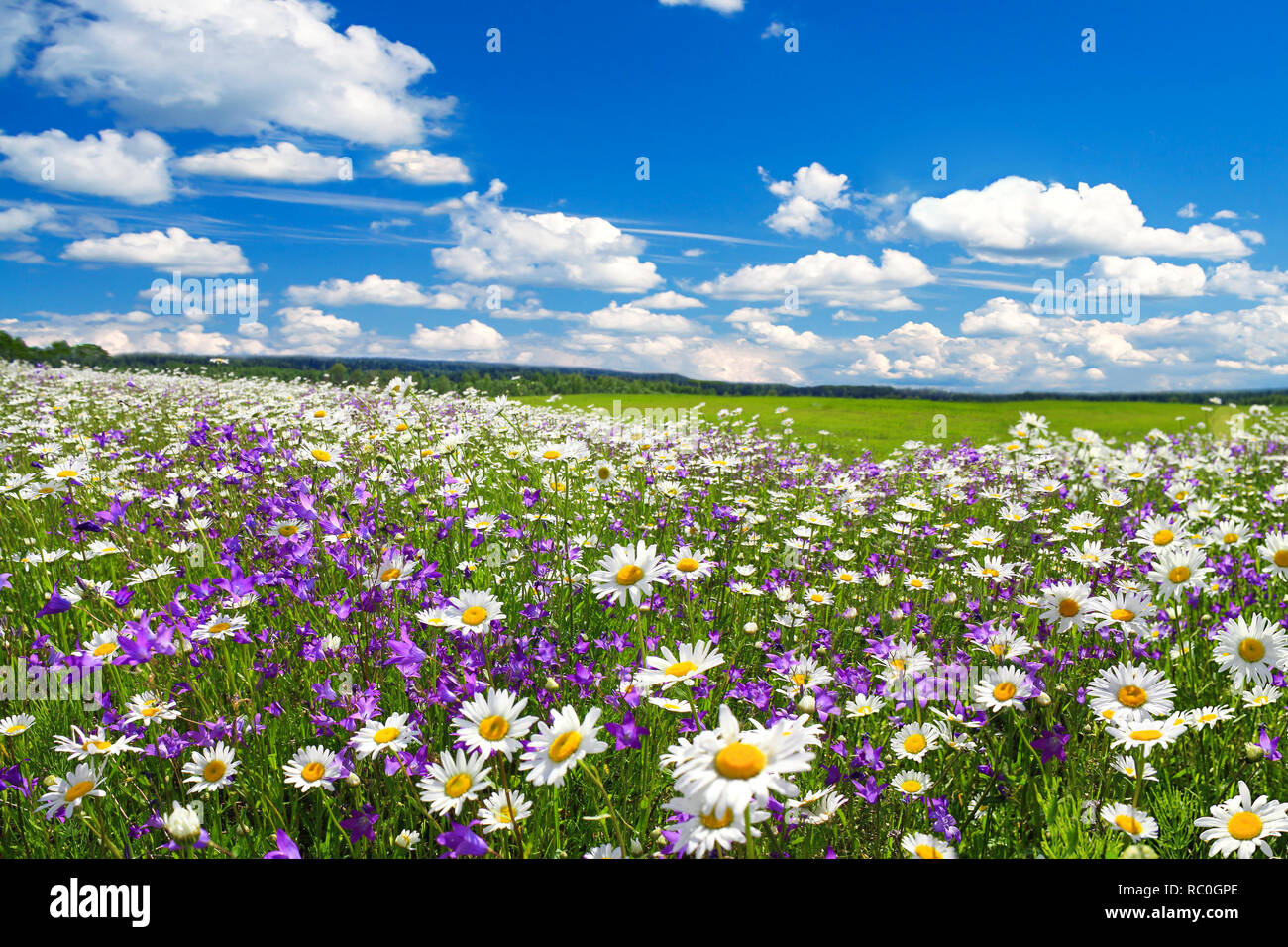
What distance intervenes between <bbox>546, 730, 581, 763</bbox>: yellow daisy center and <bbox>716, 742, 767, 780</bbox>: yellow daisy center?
42 cm

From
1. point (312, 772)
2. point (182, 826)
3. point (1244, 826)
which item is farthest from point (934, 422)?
point (182, 826)

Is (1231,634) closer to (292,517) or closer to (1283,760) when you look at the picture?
(1283,760)

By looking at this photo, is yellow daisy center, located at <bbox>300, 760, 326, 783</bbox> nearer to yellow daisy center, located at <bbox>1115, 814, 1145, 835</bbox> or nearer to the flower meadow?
the flower meadow

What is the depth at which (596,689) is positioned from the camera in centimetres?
295

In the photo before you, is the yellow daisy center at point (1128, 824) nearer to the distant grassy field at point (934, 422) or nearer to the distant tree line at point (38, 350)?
the distant grassy field at point (934, 422)

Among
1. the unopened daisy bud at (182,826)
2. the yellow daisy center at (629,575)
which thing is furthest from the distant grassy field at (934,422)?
the unopened daisy bud at (182,826)

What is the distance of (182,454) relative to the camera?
6926 mm

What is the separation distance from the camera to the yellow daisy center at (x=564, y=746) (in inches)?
58.7

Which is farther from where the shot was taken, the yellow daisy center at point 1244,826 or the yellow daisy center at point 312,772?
the yellow daisy center at point 312,772

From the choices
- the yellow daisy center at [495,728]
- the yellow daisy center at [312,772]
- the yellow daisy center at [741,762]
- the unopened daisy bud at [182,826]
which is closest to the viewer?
the yellow daisy center at [741,762]

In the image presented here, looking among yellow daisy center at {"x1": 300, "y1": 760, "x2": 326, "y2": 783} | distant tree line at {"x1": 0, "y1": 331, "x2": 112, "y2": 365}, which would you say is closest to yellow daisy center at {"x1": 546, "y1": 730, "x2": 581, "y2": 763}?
yellow daisy center at {"x1": 300, "y1": 760, "x2": 326, "y2": 783}

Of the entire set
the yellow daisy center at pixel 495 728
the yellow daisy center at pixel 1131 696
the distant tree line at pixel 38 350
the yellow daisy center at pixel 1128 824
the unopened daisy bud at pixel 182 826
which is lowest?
the yellow daisy center at pixel 1128 824

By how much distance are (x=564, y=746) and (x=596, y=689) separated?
58.3 inches
